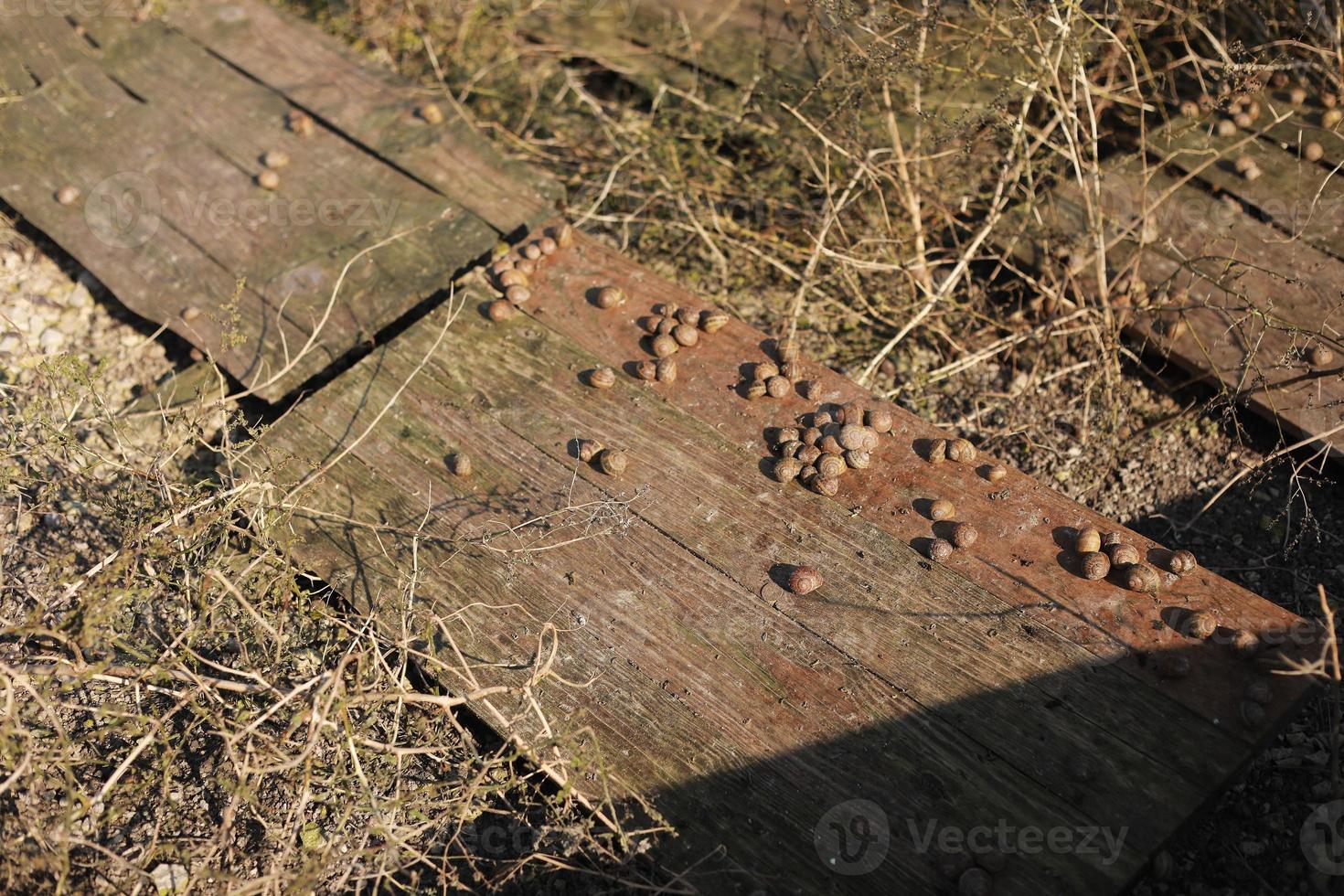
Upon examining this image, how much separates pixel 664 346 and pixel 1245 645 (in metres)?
1.90

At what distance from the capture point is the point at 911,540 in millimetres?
2836

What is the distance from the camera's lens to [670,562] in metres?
2.88

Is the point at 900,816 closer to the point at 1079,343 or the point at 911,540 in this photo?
the point at 911,540

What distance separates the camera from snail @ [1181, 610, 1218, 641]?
251 cm

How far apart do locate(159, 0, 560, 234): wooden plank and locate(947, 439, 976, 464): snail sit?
1.88m

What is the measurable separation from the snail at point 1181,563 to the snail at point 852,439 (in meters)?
0.90

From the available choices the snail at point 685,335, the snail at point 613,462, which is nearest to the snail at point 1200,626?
the snail at point 613,462

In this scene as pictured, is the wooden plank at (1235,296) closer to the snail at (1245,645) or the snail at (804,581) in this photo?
the snail at (1245,645)

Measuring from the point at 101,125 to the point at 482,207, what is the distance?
195cm

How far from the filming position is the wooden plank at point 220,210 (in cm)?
370

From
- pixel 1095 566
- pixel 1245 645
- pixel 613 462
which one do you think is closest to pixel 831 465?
pixel 613 462

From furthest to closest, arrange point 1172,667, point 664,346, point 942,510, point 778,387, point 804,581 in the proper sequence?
point 664,346, point 778,387, point 942,510, point 804,581, point 1172,667

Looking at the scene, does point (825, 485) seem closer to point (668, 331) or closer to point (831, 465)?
point (831, 465)

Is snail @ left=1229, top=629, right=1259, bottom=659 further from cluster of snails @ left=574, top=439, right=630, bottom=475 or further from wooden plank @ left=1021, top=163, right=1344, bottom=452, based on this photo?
cluster of snails @ left=574, top=439, right=630, bottom=475
